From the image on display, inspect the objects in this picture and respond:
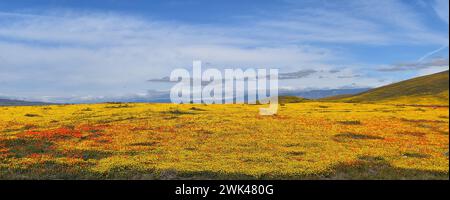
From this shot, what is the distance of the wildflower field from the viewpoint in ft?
103

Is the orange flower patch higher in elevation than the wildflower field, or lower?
higher

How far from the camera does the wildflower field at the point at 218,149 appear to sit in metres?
31.3

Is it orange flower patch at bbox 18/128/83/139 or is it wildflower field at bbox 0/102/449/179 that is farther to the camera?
orange flower patch at bbox 18/128/83/139

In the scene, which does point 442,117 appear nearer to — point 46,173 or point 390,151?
point 390,151

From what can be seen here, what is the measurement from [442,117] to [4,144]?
2664 inches

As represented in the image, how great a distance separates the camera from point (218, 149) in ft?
134

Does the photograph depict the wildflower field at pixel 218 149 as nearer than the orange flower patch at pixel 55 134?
Yes

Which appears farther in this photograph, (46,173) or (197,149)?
(197,149)

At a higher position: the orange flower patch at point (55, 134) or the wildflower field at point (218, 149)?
the orange flower patch at point (55, 134)

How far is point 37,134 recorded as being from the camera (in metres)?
48.2

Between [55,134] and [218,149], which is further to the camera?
[55,134]

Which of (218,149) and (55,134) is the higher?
(55,134)
